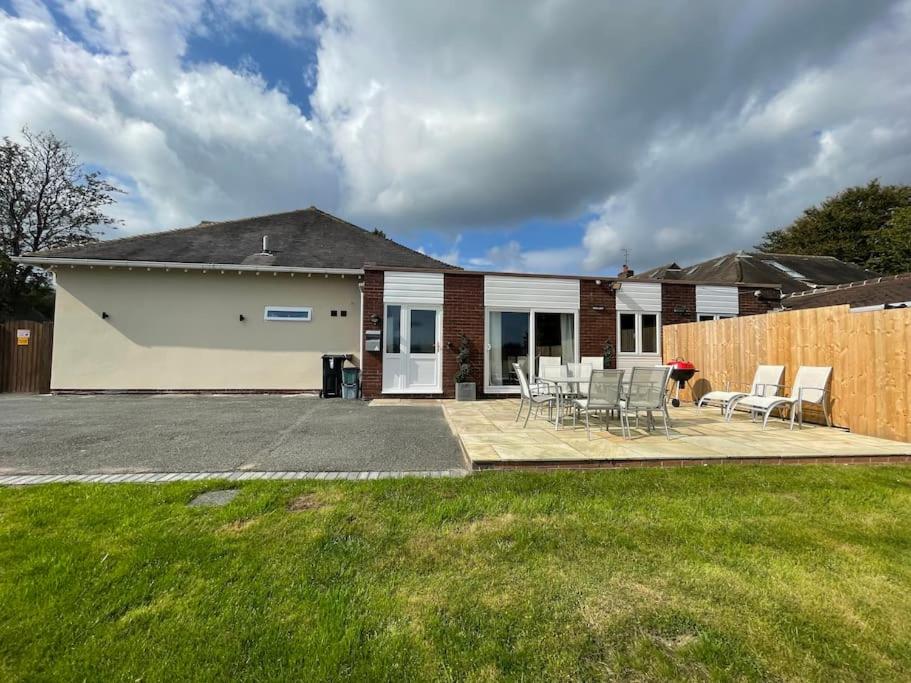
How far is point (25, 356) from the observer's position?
1098 cm

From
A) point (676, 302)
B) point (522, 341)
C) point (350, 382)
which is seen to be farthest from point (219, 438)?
point (676, 302)

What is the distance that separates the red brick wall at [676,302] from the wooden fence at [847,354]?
2408 millimetres

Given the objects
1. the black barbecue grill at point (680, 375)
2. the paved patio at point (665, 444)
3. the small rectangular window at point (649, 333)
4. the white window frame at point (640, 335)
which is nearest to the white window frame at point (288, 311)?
the paved patio at point (665, 444)

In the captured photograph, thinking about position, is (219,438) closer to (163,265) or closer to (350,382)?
(350,382)

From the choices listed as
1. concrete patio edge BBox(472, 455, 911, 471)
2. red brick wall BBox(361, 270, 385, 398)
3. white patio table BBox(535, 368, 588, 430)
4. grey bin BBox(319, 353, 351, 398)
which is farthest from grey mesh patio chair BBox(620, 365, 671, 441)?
grey bin BBox(319, 353, 351, 398)

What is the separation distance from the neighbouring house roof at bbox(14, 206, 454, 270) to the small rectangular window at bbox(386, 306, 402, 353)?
3.75 ft

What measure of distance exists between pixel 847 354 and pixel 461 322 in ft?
23.0

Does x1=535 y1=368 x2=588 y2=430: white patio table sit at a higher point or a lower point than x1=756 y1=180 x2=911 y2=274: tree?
lower

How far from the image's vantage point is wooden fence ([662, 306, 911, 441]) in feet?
17.4

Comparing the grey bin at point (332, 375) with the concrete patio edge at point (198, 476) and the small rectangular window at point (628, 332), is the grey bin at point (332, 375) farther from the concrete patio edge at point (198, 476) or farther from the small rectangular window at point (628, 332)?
the small rectangular window at point (628, 332)

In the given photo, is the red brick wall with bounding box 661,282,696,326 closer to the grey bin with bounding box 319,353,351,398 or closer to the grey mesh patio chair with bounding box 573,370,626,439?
the grey mesh patio chair with bounding box 573,370,626,439

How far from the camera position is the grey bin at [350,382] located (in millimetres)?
10234

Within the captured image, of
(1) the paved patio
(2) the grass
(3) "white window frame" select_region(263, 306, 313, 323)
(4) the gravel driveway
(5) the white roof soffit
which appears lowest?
(2) the grass

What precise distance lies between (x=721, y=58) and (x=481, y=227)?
39.0ft
